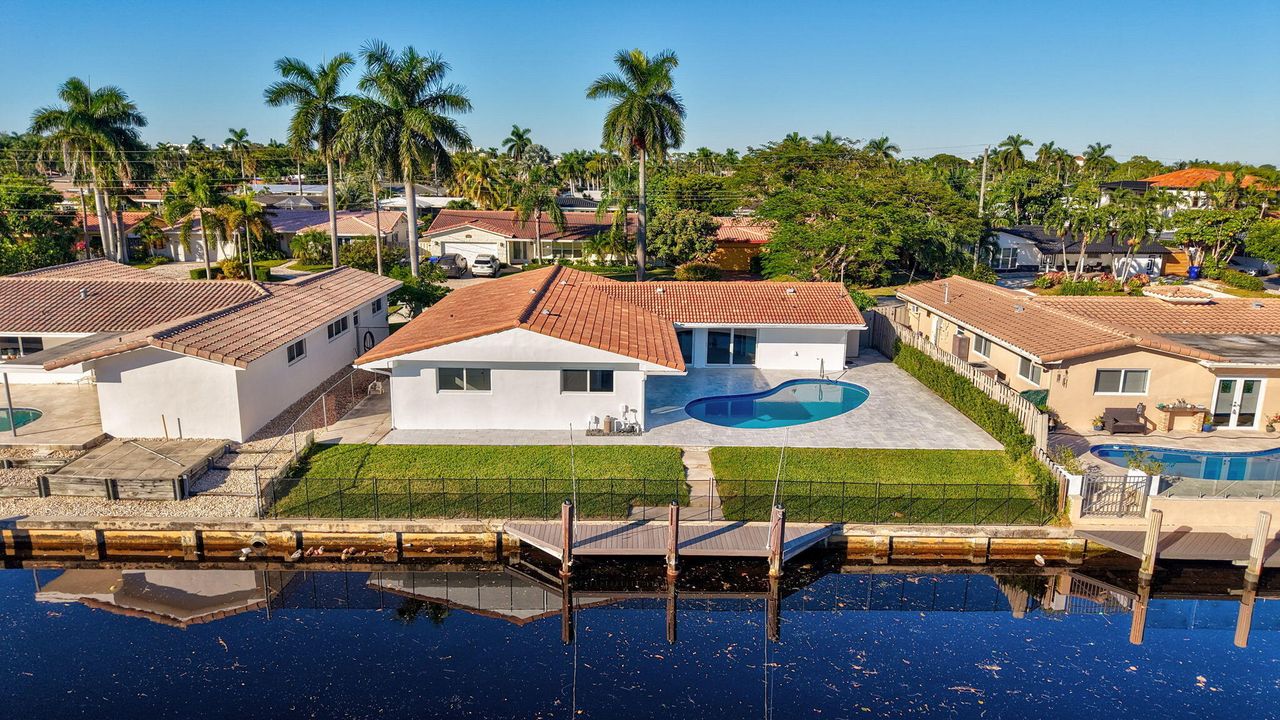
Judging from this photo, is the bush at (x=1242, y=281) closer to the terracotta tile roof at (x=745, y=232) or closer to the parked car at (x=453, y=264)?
the terracotta tile roof at (x=745, y=232)

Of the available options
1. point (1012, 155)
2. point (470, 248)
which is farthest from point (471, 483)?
point (1012, 155)

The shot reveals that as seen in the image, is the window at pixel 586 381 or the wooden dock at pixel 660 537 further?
the window at pixel 586 381

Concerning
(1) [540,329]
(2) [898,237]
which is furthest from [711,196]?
(1) [540,329]

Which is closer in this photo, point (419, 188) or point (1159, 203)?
point (1159, 203)

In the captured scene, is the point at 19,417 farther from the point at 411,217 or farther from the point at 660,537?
the point at 411,217

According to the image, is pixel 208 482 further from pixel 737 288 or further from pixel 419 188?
pixel 419 188

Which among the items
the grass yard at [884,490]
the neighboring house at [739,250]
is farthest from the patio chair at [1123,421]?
the neighboring house at [739,250]
